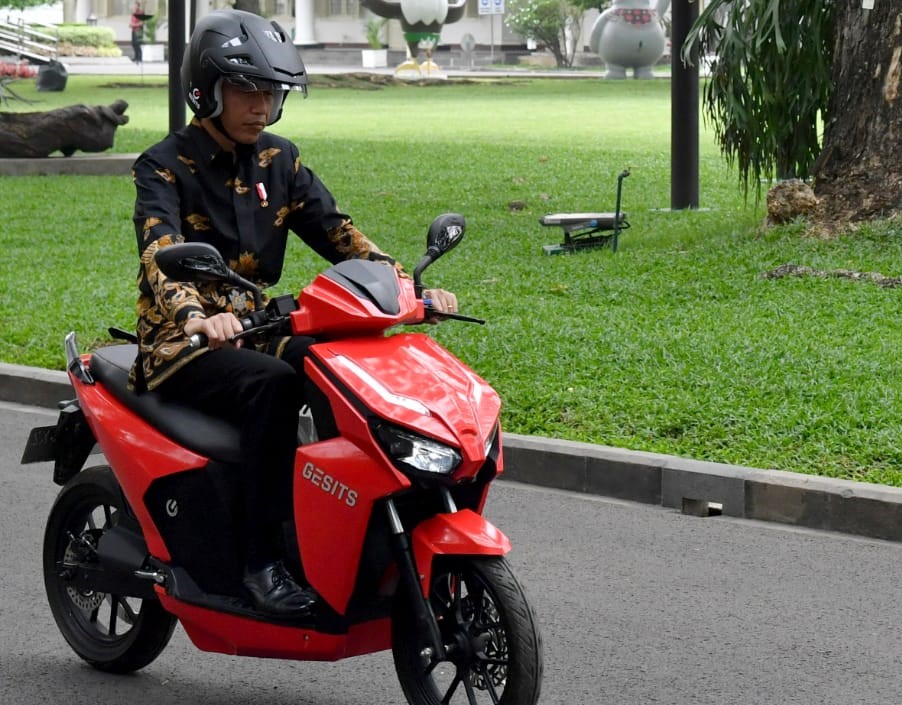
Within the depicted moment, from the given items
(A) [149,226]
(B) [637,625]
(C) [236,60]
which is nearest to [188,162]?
(A) [149,226]

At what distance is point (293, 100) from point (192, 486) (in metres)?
39.4

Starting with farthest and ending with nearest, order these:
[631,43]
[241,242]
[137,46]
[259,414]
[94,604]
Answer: [137,46], [631,43], [94,604], [241,242], [259,414]

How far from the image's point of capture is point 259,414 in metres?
4.46

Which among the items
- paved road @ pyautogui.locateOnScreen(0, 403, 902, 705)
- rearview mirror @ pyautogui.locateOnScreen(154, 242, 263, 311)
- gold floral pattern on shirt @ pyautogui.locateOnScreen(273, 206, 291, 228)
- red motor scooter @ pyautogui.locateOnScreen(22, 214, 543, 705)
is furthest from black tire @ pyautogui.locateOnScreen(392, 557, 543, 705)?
gold floral pattern on shirt @ pyautogui.locateOnScreen(273, 206, 291, 228)

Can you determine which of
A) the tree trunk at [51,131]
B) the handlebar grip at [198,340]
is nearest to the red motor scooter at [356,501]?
the handlebar grip at [198,340]

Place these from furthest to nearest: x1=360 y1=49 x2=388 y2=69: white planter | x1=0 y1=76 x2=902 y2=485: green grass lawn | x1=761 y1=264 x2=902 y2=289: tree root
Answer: x1=360 y1=49 x2=388 y2=69: white planter < x1=761 y1=264 x2=902 y2=289: tree root < x1=0 y1=76 x2=902 y2=485: green grass lawn

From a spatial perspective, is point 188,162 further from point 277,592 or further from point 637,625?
point 637,625

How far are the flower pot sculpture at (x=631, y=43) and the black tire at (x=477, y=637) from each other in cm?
5353

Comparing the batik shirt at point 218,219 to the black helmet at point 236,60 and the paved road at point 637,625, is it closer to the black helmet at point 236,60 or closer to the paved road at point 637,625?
the black helmet at point 236,60

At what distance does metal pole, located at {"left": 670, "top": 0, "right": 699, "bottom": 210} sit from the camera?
1639cm

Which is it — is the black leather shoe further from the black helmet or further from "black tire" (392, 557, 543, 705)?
the black helmet

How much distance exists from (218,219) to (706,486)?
116 inches

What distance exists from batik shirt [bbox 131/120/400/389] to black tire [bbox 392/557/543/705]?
3.23 ft

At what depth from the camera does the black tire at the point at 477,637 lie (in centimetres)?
409
